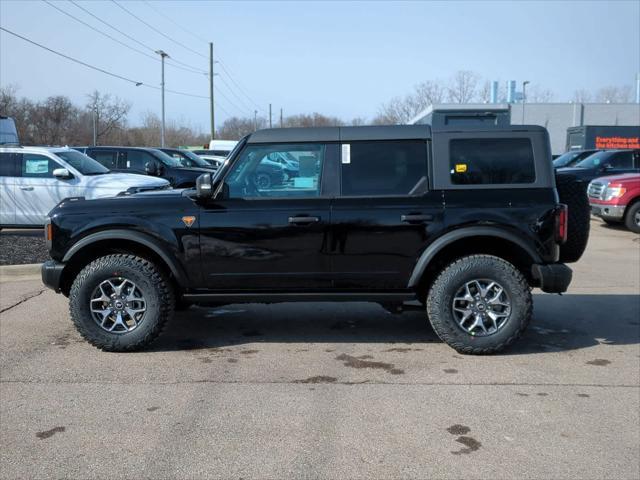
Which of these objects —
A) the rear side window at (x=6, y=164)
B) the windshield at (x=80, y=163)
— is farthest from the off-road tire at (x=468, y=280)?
the rear side window at (x=6, y=164)

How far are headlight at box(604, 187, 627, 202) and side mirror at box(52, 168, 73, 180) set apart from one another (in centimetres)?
1135

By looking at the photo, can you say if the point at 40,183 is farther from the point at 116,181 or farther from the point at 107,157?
the point at 107,157

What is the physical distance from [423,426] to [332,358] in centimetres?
156

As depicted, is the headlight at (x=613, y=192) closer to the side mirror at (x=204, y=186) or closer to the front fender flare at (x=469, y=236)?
the front fender flare at (x=469, y=236)

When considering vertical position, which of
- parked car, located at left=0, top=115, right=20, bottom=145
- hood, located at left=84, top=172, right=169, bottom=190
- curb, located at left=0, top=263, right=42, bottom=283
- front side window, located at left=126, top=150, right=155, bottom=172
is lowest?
curb, located at left=0, top=263, right=42, bottom=283

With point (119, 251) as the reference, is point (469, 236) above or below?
above

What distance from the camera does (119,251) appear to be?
586 centimetres

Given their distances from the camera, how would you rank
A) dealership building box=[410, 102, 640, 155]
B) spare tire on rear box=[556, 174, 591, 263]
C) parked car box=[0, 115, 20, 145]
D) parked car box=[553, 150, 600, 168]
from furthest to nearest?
dealership building box=[410, 102, 640, 155], parked car box=[553, 150, 600, 168], parked car box=[0, 115, 20, 145], spare tire on rear box=[556, 174, 591, 263]

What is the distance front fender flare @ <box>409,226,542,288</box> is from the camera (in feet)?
17.9

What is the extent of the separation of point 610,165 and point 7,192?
15.2m

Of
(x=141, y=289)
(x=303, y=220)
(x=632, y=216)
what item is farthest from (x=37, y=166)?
(x=632, y=216)

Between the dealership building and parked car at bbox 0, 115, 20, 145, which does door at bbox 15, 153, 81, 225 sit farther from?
the dealership building

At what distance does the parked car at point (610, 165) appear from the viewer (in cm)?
1772

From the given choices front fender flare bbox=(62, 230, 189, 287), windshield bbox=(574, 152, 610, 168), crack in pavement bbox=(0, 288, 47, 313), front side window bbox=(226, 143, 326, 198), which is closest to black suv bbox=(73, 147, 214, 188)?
crack in pavement bbox=(0, 288, 47, 313)
